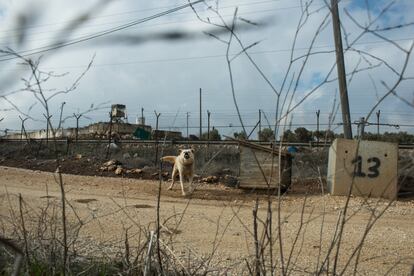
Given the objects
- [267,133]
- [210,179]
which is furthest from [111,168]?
[267,133]

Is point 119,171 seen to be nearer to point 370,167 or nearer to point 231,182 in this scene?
point 231,182

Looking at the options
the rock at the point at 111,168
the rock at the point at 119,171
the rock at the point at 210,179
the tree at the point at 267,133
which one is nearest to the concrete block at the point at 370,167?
the rock at the point at 210,179

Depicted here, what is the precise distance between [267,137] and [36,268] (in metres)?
1.68

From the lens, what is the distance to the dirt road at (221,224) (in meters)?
5.64

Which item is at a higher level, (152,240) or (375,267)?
(152,240)

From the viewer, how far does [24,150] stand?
1004 inches

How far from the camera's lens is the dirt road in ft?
18.5

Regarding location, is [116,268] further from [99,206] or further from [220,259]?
[99,206]

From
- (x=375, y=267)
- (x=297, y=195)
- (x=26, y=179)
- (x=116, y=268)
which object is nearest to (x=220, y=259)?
(x=375, y=267)

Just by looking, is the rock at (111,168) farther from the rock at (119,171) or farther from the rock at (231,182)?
the rock at (231,182)

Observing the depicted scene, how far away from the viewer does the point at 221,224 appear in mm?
8562

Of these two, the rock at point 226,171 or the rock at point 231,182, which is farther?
the rock at point 226,171

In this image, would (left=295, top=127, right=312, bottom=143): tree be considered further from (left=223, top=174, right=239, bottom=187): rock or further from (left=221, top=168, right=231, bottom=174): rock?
(left=221, top=168, right=231, bottom=174): rock

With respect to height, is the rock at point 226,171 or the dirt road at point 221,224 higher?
the rock at point 226,171
